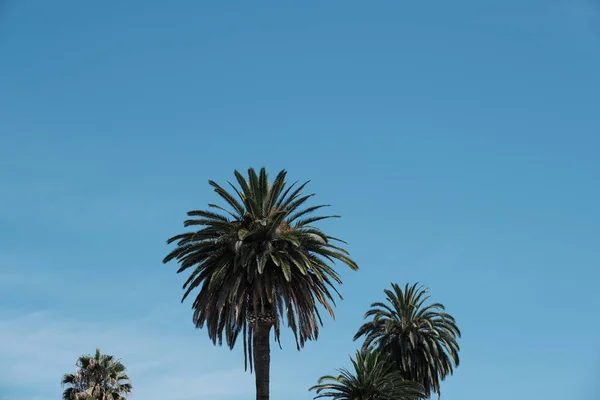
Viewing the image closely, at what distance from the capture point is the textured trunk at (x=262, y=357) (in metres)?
47.7

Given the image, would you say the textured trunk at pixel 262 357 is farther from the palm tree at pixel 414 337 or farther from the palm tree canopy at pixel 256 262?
the palm tree at pixel 414 337

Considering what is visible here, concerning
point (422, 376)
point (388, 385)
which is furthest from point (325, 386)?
point (422, 376)

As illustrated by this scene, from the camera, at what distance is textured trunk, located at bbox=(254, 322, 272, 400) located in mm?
47656

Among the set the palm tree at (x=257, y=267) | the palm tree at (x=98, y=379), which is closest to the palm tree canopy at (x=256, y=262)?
the palm tree at (x=257, y=267)

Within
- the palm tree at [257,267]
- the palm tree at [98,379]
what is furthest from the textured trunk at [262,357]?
the palm tree at [98,379]

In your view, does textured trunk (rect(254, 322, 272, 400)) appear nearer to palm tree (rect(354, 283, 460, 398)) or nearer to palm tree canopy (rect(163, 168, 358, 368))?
palm tree canopy (rect(163, 168, 358, 368))

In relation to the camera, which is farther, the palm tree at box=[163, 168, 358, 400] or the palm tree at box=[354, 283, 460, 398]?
the palm tree at box=[354, 283, 460, 398]

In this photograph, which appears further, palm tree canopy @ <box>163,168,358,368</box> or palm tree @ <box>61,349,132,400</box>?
palm tree @ <box>61,349,132,400</box>

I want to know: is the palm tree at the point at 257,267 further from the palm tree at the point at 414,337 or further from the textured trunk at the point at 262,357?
the palm tree at the point at 414,337

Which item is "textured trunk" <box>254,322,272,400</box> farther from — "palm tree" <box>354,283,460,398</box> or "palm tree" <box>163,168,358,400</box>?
"palm tree" <box>354,283,460,398</box>

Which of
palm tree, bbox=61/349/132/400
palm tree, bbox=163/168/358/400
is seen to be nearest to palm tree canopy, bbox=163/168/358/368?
palm tree, bbox=163/168/358/400

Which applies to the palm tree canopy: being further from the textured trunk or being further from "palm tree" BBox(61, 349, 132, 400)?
"palm tree" BBox(61, 349, 132, 400)

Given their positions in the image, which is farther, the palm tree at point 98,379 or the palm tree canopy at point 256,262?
the palm tree at point 98,379

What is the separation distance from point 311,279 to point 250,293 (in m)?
3.77
